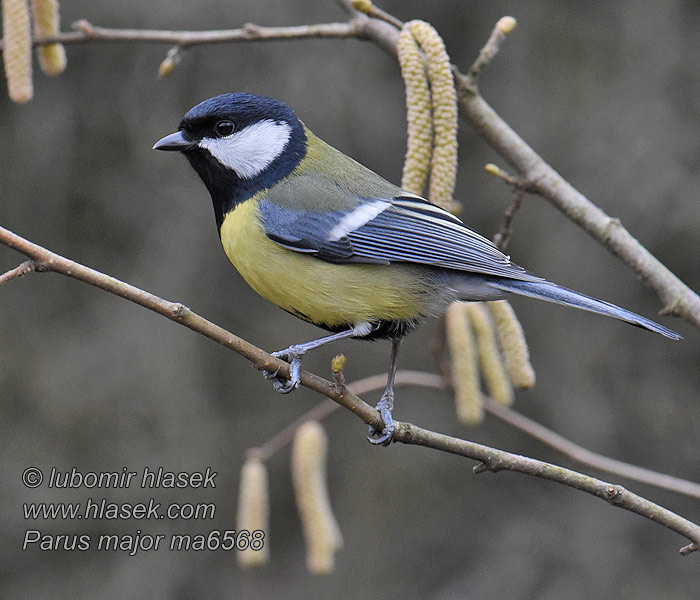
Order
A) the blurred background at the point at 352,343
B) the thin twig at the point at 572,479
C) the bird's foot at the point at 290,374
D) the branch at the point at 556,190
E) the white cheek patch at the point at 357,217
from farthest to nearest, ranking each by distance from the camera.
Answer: the blurred background at the point at 352,343 → the white cheek patch at the point at 357,217 → the branch at the point at 556,190 → the bird's foot at the point at 290,374 → the thin twig at the point at 572,479

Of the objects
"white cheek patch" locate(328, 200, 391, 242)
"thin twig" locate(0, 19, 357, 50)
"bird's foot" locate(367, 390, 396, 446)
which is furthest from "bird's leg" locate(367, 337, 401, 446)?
"thin twig" locate(0, 19, 357, 50)

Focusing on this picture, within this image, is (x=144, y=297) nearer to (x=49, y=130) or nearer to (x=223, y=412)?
(x=49, y=130)

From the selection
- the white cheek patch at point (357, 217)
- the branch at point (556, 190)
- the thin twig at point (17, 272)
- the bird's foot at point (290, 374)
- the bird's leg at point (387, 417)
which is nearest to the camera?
the thin twig at point (17, 272)

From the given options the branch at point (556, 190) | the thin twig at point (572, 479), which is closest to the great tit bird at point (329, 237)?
the branch at point (556, 190)

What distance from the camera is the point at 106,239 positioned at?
195 inches

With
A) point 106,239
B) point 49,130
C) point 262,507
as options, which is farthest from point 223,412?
point 262,507

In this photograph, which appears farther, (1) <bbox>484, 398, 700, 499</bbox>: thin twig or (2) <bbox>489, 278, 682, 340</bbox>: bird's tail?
(1) <bbox>484, 398, 700, 499</bbox>: thin twig

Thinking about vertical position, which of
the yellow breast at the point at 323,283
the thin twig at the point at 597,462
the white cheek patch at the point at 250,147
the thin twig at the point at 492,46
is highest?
the thin twig at the point at 492,46

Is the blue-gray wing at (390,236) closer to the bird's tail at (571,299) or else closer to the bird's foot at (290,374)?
the bird's tail at (571,299)

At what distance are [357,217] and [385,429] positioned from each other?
0.77 metres

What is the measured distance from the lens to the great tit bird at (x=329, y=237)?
8.04ft

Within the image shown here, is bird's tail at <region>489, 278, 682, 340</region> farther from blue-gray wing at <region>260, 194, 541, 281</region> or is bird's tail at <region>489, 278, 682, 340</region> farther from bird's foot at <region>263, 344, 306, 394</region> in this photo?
bird's foot at <region>263, 344, 306, 394</region>

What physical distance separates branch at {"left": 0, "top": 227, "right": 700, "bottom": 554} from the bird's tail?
1.54 ft

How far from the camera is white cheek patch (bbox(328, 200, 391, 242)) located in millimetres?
2566
